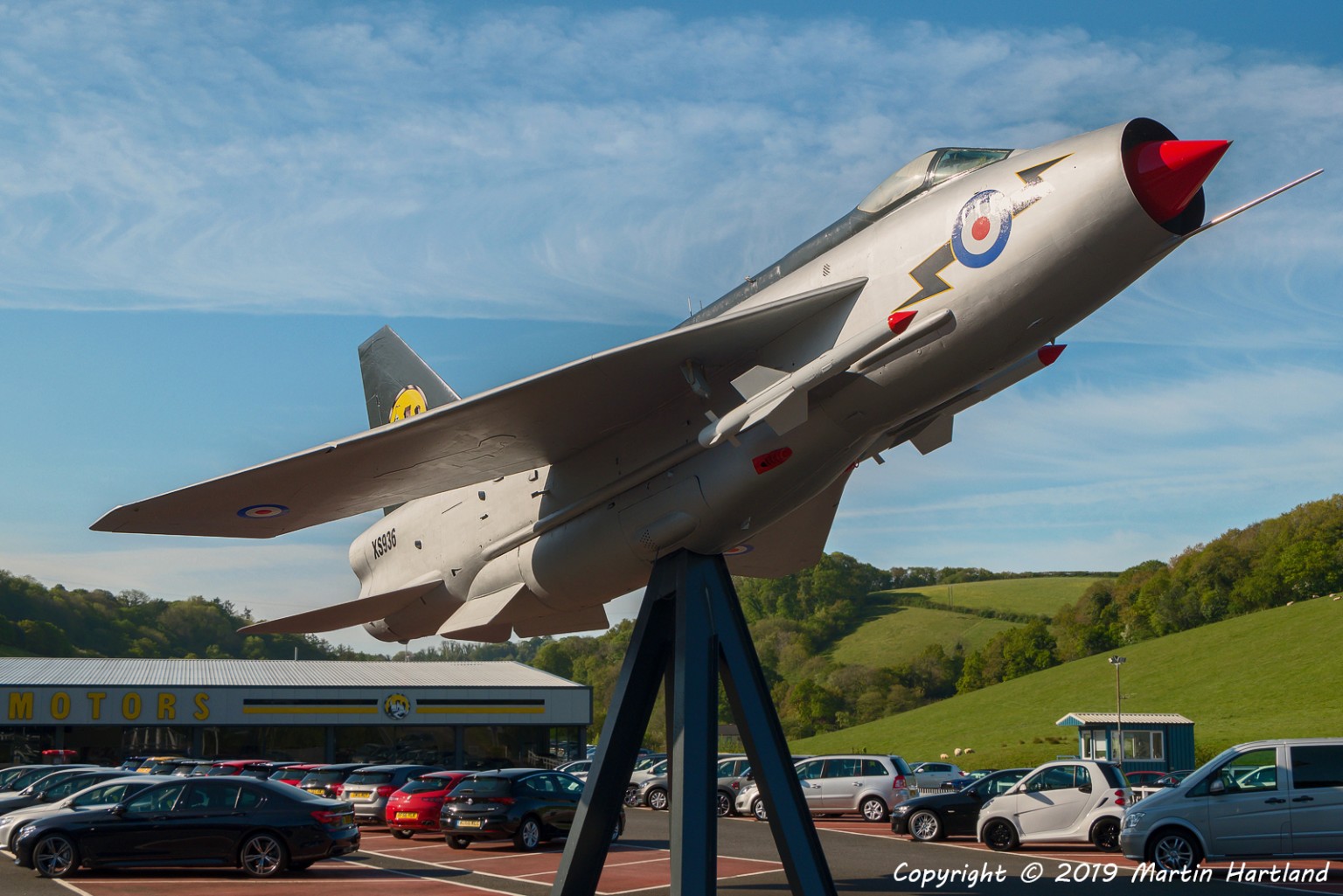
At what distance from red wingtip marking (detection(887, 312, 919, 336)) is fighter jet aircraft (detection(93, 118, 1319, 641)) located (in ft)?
0.05

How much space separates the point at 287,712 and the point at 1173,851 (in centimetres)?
3475

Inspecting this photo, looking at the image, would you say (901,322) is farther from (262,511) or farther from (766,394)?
(262,511)

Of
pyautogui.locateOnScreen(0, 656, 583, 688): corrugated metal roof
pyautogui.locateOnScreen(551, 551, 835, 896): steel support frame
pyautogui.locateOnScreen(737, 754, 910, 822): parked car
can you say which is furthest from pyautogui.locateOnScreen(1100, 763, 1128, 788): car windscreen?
pyautogui.locateOnScreen(0, 656, 583, 688): corrugated metal roof

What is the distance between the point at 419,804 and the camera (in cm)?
2120

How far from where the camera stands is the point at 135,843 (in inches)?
599

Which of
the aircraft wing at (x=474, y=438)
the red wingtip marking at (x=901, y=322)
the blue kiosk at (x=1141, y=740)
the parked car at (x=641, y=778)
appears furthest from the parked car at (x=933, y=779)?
the red wingtip marking at (x=901, y=322)

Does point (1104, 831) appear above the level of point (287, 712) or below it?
below

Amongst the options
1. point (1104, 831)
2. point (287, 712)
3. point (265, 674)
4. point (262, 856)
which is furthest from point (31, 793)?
point (265, 674)

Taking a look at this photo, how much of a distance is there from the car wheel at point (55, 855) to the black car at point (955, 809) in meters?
13.4

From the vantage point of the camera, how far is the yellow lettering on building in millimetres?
38281

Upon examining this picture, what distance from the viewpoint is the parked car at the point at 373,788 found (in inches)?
923

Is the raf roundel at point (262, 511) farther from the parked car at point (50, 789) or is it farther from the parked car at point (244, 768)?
the parked car at point (244, 768)

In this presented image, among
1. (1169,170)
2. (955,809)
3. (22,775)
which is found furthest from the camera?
(22,775)

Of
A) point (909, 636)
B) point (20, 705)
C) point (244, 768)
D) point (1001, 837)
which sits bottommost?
point (1001, 837)
